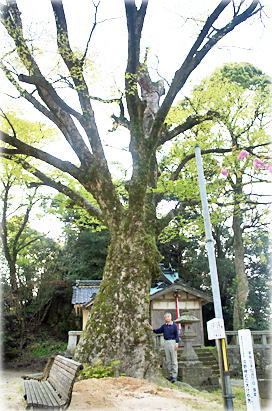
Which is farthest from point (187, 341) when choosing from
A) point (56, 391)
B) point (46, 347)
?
point (46, 347)

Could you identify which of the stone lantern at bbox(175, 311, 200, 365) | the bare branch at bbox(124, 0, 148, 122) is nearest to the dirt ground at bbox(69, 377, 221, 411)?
the stone lantern at bbox(175, 311, 200, 365)

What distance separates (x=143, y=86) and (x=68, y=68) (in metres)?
3.35

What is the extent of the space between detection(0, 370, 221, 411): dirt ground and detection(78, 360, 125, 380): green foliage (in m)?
0.21

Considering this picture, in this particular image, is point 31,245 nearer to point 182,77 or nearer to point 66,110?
point 66,110

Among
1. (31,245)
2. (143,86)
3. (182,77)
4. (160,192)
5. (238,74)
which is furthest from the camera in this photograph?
(31,245)

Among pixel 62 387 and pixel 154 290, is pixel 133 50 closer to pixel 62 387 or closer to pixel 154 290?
pixel 62 387

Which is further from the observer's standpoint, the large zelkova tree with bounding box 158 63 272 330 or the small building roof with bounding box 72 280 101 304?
the small building roof with bounding box 72 280 101 304

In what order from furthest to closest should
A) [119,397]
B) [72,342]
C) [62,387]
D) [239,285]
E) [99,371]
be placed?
[239,285] < [72,342] < [99,371] < [119,397] < [62,387]

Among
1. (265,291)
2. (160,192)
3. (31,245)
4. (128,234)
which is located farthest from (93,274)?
(128,234)

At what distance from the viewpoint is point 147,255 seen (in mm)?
6754

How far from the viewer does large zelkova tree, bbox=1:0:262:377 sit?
230 inches

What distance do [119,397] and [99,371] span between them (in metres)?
1.03

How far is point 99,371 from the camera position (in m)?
5.35

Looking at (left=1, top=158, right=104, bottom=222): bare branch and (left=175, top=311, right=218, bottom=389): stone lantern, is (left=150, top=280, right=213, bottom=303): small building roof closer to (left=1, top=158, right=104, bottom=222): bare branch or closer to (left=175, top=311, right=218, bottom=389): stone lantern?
(left=175, top=311, right=218, bottom=389): stone lantern
